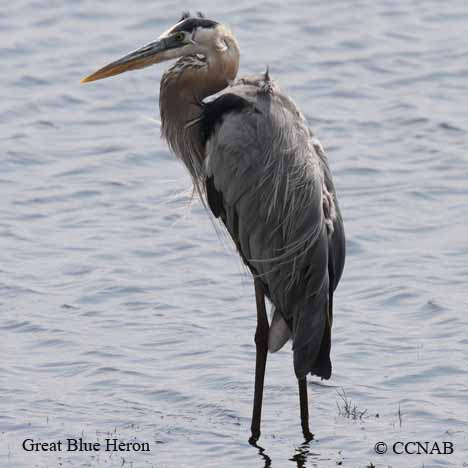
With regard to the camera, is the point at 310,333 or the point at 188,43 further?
the point at 188,43

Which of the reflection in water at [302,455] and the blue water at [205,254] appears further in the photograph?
the blue water at [205,254]

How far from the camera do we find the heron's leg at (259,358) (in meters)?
7.53

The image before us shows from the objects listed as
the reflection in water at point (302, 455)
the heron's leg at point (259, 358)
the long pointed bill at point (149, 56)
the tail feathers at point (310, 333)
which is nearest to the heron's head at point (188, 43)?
the long pointed bill at point (149, 56)

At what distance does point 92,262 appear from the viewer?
10164 mm

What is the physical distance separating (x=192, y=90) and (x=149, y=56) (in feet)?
1.20

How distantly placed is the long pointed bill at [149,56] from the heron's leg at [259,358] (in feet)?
4.53

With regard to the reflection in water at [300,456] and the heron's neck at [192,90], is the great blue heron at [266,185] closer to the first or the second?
the heron's neck at [192,90]

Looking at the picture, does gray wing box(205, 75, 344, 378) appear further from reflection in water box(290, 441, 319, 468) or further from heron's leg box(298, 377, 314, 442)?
reflection in water box(290, 441, 319, 468)

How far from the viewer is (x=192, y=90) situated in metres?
7.69

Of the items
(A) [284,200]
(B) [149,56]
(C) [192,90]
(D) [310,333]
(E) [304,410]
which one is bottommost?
(E) [304,410]

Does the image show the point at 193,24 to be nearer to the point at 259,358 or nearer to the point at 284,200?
the point at 284,200

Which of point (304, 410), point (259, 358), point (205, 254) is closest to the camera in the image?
point (304, 410)

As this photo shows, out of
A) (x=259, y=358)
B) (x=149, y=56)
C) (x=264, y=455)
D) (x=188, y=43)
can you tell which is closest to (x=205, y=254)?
(x=259, y=358)

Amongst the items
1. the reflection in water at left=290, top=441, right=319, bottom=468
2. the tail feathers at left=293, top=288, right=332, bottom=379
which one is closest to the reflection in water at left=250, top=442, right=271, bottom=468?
the reflection in water at left=290, top=441, right=319, bottom=468
